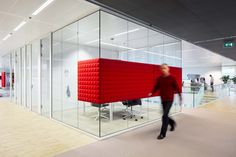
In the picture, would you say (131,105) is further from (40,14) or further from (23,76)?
(23,76)

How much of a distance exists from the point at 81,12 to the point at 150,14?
1.73m

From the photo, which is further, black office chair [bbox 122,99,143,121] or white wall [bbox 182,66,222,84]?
white wall [bbox 182,66,222,84]

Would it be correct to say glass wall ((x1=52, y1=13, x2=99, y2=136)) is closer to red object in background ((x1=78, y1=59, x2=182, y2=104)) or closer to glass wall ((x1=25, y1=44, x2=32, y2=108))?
red object in background ((x1=78, y1=59, x2=182, y2=104))

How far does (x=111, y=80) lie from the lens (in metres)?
3.74

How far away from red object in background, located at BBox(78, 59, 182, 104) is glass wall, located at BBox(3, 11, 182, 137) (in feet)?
0.80

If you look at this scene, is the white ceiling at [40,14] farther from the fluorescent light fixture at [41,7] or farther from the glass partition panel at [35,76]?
the glass partition panel at [35,76]

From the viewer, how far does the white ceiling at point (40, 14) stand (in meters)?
3.39

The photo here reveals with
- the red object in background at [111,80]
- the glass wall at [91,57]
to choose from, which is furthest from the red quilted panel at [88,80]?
the glass wall at [91,57]

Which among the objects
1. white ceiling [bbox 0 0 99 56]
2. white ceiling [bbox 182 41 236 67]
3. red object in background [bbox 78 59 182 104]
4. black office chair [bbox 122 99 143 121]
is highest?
white ceiling [bbox 0 0 99 56]

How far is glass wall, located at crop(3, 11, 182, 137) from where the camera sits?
13.7 ft

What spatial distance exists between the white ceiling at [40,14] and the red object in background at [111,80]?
4.10ft

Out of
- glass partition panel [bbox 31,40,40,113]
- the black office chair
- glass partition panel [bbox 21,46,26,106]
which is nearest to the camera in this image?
the black office chair

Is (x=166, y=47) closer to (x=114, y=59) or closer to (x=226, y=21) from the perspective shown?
(x=226, y=21)

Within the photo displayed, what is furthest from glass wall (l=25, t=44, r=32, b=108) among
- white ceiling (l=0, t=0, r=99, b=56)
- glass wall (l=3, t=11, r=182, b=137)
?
white ceiling (l=0, t=0, r=99, b=56)
